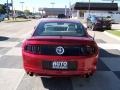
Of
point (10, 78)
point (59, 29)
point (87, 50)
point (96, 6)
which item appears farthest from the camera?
point (96, 6)

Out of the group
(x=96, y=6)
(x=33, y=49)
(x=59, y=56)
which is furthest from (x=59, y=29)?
(x=96, y=6)

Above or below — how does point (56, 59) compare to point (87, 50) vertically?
below

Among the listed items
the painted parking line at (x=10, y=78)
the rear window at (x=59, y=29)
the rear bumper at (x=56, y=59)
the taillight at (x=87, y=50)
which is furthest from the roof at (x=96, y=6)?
the rear bumper at (x=56, y=59)

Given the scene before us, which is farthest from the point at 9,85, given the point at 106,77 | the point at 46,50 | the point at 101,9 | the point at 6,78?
the point at 101,9

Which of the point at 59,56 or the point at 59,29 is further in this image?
the point at 59,29

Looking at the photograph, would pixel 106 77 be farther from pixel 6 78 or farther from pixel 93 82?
pixel 6 78

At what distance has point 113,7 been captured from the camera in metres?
87.6

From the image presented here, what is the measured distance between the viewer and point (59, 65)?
254 inches

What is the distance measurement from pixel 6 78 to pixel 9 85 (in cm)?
66

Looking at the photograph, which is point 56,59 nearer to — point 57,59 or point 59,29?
point 57,59

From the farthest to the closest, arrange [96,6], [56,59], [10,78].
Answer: [96,6] → [10,78] → [56,59]

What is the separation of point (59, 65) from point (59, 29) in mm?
1892

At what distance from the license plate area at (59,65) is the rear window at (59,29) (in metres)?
1.20

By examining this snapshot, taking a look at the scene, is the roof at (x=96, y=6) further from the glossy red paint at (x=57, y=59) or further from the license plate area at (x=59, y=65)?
the license plate area at (x=59, y=65)
